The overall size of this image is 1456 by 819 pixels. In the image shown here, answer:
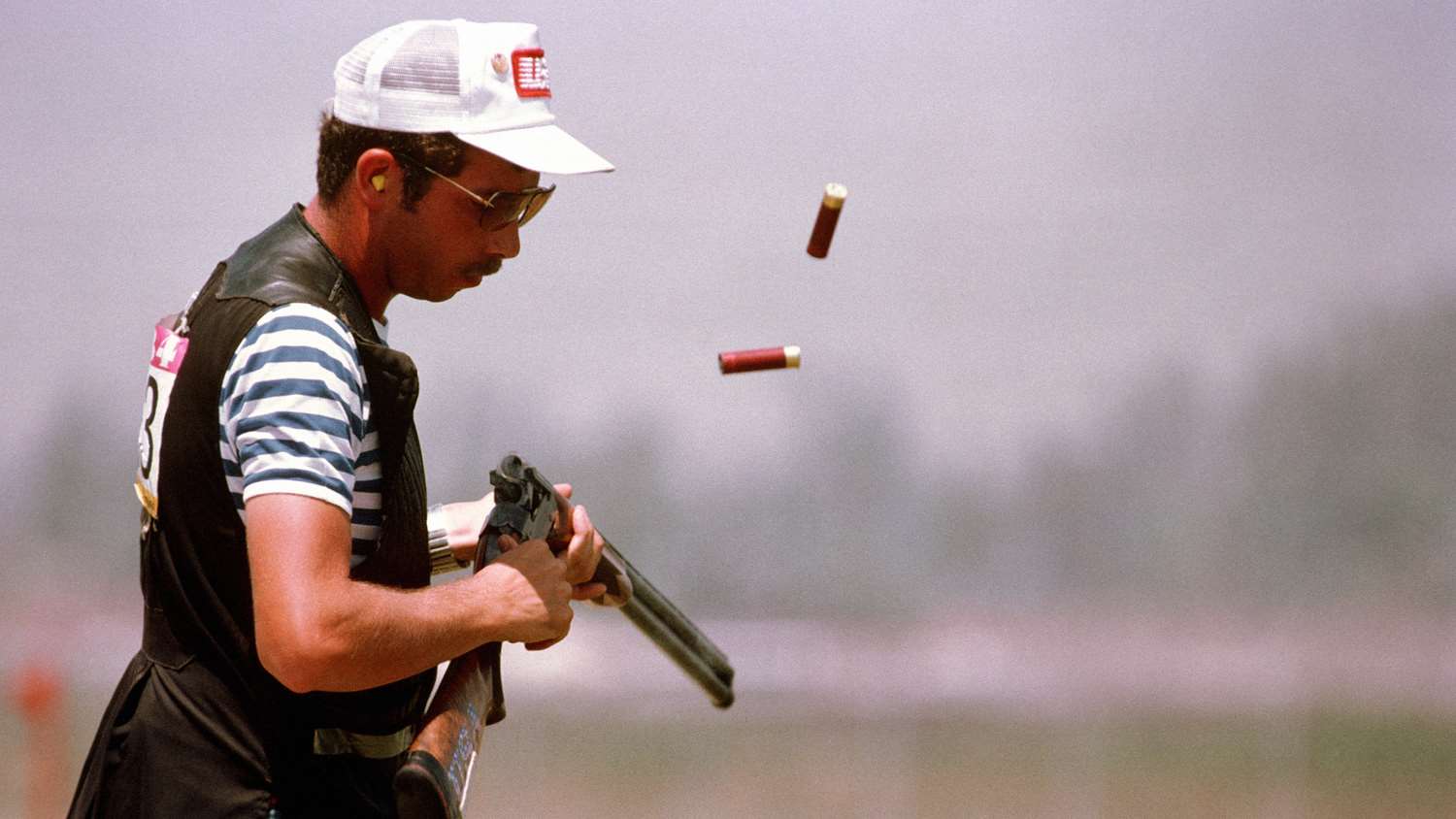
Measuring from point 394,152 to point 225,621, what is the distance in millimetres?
557

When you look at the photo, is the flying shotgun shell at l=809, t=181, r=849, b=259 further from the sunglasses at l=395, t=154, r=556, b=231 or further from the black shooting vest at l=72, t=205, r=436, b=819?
the black shooting vest at l=72, t=205, r=436, b=819

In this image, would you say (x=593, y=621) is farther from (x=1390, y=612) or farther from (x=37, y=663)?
(x=1390, y=612)

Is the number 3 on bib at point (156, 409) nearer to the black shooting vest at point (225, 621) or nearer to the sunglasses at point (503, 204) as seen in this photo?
the black shooting vest at point (225, 621)

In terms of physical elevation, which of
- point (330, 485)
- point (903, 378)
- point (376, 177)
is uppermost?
point (376, 177)

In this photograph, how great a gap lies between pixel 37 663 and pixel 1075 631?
4.12 meters

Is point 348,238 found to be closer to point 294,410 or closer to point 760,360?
point 294,410

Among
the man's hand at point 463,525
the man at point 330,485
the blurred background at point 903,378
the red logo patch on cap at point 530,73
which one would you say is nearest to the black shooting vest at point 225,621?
the man at point 330,485

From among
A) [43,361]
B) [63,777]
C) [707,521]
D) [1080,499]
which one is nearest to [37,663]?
[63,777]

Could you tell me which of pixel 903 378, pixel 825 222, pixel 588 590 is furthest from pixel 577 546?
pixel 903 378

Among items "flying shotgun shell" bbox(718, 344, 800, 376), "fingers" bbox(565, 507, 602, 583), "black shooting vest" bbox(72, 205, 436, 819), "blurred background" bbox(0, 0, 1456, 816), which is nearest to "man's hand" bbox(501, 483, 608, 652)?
"fingers" bbox(565, 507, 602, 583)

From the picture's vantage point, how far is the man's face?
175 centimetres

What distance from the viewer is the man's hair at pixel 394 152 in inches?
67.7

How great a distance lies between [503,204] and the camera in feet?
5.89

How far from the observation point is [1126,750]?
20.5 feet
